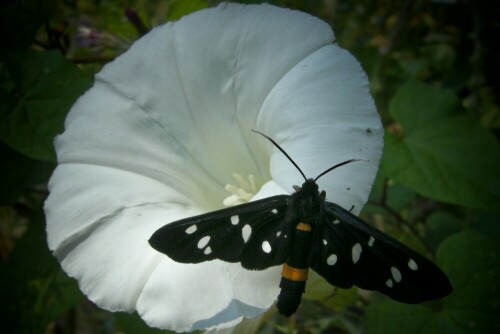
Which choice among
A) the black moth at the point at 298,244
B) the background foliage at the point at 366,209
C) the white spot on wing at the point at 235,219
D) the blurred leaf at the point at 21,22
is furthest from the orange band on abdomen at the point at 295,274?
the blurred leaf at the point at 21,22

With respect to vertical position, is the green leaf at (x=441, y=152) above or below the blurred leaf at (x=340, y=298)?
above

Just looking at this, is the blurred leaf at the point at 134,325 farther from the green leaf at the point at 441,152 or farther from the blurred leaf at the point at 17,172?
the green leaf at the point at 441,152

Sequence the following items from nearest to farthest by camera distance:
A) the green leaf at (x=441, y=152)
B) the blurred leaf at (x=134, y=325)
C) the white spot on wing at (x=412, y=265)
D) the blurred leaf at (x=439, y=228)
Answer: the white spot on wing at (x=412, y=265) < the blurred leaf at (x=134, y=325) < the green leaf at (x=441, y=152) < the blurred leaf at (x=439, y=228)

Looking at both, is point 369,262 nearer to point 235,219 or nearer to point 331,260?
point 331,260

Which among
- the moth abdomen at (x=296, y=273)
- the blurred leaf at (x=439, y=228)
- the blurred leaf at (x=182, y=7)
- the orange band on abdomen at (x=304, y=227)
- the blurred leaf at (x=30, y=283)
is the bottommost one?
the blurred leaf at (x=439, y=228)

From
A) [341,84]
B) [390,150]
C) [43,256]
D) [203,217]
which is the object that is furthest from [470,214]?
[43,256]

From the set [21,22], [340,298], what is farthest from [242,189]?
[21,22]
